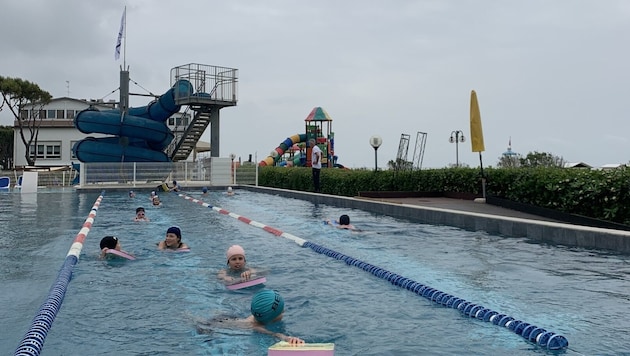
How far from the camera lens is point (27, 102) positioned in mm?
50625

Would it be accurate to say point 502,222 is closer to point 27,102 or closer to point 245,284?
point 245,284

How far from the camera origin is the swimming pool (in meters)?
4.45

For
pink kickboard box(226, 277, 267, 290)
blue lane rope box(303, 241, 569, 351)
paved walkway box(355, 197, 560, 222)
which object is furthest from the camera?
paved walkway box(355, 197, 560, 222)

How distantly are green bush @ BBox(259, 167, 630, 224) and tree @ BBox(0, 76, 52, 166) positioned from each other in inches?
1299

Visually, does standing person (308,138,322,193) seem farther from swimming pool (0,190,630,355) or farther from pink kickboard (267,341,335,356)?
pink kickboard (267,341,335,356)

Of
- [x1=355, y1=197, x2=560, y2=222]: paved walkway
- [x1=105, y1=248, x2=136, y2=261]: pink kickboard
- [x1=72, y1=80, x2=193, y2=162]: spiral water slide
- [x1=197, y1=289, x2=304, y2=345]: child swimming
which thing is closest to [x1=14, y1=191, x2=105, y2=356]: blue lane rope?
[x1=105, y1=248, x2=136, y2=261]: pink kickboard

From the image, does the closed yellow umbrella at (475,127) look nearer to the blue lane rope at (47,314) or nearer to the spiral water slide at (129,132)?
the blue lane rope at (47,314)

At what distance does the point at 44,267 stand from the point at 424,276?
4918mm

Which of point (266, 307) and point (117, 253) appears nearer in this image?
point (266, 307)

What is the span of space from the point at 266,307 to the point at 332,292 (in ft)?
5.89

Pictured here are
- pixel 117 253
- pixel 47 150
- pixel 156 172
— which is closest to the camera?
pixel 117 253

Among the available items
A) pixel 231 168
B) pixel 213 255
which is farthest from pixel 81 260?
pixel 231 168

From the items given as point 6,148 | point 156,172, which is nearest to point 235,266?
point 156,172

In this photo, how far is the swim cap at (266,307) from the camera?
15.2 ft
